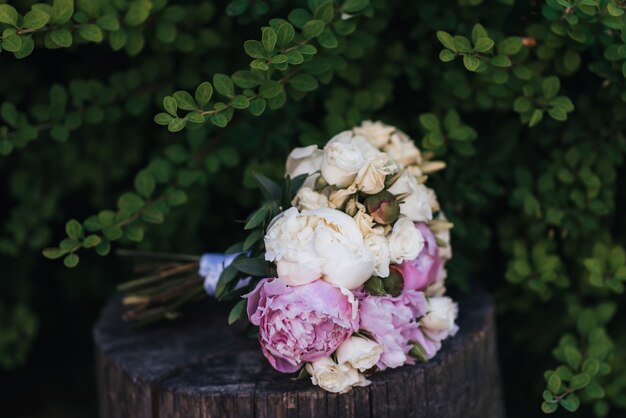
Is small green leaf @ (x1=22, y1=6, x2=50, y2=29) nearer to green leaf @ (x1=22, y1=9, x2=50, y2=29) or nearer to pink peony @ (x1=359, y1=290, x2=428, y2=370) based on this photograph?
green leaf @ (x1=22, y1=9, x2=50, y2=29)

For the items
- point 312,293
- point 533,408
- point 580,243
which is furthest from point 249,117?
point 533,408

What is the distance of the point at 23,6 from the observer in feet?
6.78

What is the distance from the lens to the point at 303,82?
1.81 meters

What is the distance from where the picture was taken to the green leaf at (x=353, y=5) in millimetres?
1795

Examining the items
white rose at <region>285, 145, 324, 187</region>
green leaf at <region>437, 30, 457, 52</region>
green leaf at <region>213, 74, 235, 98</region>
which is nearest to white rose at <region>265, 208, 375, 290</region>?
white rose at <region>285, 145, 324, 187</region>

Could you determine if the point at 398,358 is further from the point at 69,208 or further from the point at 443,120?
the point at 69,208

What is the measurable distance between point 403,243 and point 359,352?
0.24 meters

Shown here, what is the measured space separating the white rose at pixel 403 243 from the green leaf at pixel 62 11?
2.69 feet

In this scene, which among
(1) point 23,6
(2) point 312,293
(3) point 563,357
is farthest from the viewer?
(1) point 23,6

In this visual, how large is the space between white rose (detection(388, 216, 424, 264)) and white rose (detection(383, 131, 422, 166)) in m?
0.26

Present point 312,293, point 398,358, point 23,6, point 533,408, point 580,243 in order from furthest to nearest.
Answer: point 533,408, point 580,243, point 23,6, point 398,358, point 312,293

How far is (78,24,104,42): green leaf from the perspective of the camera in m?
1.77

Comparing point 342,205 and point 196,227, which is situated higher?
point 342,205

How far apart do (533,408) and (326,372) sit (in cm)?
140
